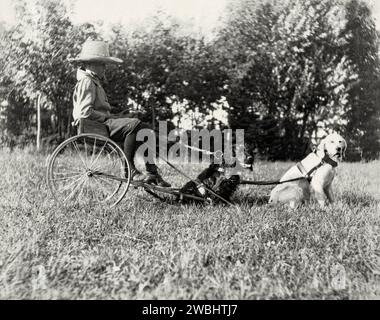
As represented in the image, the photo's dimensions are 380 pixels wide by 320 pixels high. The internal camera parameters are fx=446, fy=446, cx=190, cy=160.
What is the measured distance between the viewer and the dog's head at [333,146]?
5156mm

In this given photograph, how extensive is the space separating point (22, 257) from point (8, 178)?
2.41 meters

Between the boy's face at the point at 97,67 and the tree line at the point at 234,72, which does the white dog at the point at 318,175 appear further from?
the boy's face at the point at 97,67

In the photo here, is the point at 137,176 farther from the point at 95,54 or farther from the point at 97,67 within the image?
the point at 95,54

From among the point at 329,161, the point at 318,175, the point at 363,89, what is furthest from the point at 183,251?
the point at 363,89

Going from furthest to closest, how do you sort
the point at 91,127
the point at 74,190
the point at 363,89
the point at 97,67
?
the point at 363,89, the point at 97,67, the point at 91,127, the point at 74,190

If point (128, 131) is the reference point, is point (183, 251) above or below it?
below

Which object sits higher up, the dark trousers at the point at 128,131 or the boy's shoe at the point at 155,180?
the dark trousers at the point at 128,131

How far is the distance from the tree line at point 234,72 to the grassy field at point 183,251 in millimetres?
2910

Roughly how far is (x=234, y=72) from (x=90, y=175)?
18.8 feet

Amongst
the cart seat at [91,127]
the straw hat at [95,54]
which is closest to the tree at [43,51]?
the straw hat at [95,54]

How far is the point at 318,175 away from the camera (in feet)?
17.1
